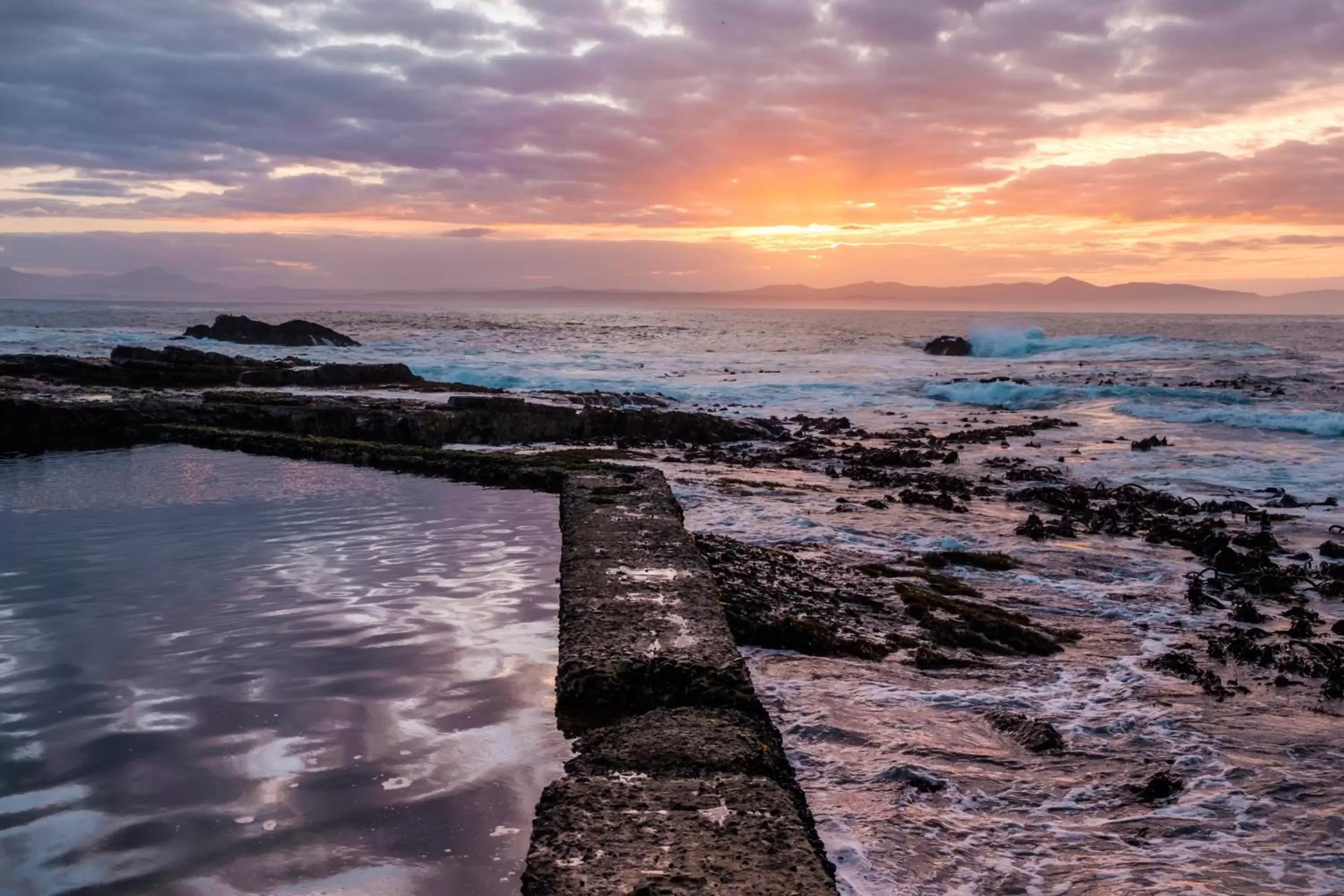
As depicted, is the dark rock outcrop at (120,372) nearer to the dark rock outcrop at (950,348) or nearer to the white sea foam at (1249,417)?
the white sea foam at (1249,417)

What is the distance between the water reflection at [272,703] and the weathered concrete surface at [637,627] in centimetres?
23

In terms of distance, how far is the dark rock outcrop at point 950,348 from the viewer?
196 ft

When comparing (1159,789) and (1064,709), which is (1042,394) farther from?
(1159,789)

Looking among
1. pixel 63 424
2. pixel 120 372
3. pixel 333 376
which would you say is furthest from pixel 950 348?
pixel 63 424

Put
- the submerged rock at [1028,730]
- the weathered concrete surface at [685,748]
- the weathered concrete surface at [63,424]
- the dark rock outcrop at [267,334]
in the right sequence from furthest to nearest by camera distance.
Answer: the dark rock outcrop at [267,334] → the weathered concrete surface at [63,424] → the submerged rock at [1028,730] → the weathered concrete surface at [685,748]

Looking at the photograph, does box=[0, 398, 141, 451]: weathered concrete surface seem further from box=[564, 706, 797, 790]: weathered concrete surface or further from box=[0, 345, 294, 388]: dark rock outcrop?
box=[564, 706, 797, 790]: weathered concrete surface

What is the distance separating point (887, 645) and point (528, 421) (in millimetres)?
11142

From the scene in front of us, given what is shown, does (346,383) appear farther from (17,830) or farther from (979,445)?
(17,830)

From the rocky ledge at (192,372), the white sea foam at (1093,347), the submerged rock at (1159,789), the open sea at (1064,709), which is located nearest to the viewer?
the open sea at (1064,709)

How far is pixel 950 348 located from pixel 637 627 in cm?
5845

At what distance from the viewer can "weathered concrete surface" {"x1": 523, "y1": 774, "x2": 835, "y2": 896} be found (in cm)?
262

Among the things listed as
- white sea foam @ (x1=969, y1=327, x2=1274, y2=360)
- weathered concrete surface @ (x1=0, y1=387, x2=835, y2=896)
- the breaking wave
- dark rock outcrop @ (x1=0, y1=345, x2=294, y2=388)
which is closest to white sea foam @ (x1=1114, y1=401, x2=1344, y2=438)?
the breaking wave

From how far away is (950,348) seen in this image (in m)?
60.0

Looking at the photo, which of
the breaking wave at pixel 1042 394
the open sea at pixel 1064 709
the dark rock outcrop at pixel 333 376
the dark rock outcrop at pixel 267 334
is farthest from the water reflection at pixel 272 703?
the dark rock outcrop at pixel 267 334
